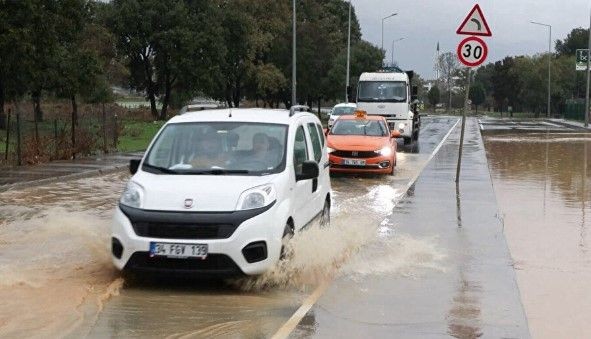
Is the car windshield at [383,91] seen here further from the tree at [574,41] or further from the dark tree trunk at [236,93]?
the tree at [574,41]

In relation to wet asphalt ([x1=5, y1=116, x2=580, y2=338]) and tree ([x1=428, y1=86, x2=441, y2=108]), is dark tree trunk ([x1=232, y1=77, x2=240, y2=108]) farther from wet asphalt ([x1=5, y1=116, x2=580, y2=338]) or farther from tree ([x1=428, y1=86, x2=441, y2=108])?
tree ([x1=428, y1=86, x2=441, y2=108])

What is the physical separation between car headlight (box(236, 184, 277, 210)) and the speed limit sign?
385 inches

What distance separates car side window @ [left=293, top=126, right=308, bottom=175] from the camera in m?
8.68

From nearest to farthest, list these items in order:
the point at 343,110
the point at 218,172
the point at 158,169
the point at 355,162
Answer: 1. the point at 218,172
2. the point at 158,169
3. the point at 355,162
4. the point at 343,110

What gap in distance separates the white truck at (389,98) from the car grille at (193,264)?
77.0 ft

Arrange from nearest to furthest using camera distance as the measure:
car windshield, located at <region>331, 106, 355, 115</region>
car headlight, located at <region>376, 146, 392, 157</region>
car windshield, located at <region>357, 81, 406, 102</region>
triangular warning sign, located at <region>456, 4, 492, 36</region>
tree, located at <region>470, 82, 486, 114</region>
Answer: triangular warning sign, located at <region>456, 4, 492, 36</region>, car headlight, located at <region>376, 146, 392, 157</region>, car windshield, located at <region>357, 81, 406, 102</region>, car windshield, located at <region>331, 106, 355, 115</region>, tree, located at <region>470, 82, 486, 114</region>

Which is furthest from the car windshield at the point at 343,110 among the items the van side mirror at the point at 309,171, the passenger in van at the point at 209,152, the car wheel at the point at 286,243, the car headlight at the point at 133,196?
the car headlight at the point at 133,196

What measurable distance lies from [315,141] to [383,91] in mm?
Result: 21589

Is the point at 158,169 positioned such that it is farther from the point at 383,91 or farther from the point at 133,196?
the point at 383,91

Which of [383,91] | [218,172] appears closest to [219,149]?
[218,172]

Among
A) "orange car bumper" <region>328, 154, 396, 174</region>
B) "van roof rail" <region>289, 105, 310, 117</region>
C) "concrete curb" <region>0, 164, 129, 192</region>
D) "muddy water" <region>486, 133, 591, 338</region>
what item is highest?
"van roof rail" <region>289, 105, 310, 117</region>

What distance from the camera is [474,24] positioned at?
16547mm

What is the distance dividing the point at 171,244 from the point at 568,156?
20.7 metres

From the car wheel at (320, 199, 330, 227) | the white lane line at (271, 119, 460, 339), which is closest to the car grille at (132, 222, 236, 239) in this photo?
the white lane line at (271, 119, 460, 339)
